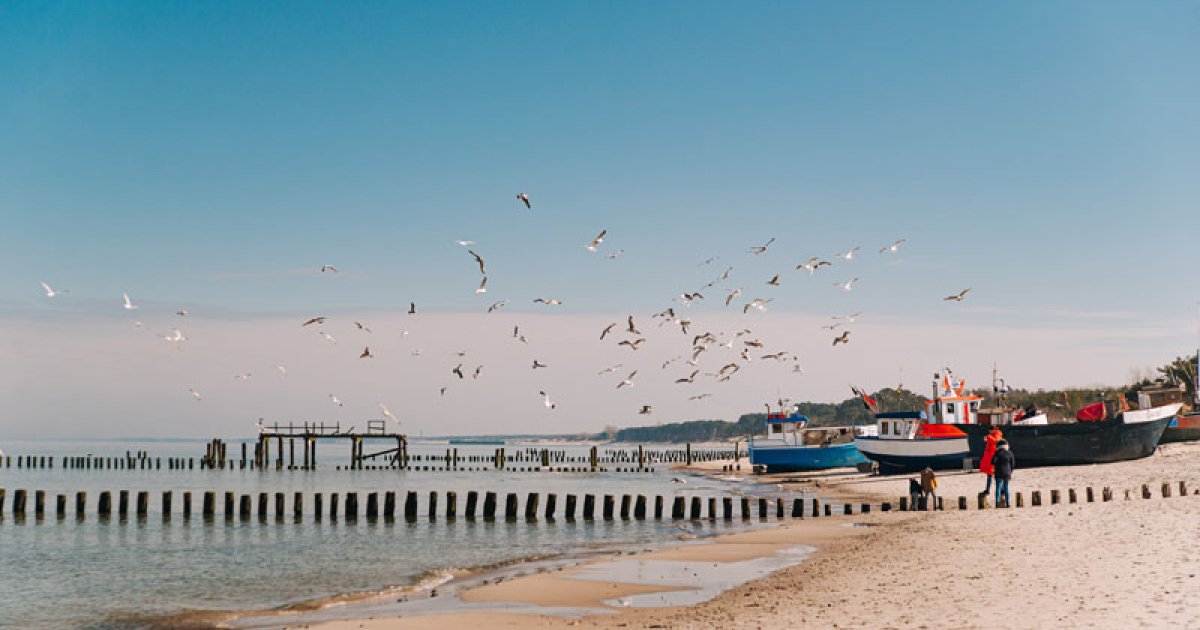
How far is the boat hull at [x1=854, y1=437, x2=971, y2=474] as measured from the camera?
5344 centimetres

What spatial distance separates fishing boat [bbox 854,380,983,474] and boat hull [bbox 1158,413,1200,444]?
702 inches

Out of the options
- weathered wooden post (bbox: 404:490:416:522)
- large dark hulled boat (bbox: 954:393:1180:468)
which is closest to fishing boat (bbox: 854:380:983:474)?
large dark hulled boat (bbox: 954:393:1180:468)

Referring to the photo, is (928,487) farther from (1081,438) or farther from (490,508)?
(1081,438)

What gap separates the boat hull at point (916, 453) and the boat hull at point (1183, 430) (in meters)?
21.3

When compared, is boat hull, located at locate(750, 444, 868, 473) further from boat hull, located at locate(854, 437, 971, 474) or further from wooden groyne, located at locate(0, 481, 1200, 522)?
wooden groyne, located at locate(0, 481, 1200, 522)

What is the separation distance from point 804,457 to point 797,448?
96cm

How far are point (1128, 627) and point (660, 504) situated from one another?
28.3m

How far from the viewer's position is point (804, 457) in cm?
6881

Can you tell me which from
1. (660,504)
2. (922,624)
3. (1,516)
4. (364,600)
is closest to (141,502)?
(1,516)

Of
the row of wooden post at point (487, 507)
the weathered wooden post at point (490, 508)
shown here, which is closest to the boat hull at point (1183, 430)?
the row of wooden post at point (487, 507)

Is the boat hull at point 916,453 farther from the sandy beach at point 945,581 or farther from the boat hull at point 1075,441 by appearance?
the sandy beach at point 945,581

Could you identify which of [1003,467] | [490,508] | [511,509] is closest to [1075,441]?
[1003,467]

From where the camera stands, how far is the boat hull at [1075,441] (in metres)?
50.4

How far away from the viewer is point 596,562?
26.6 meters
